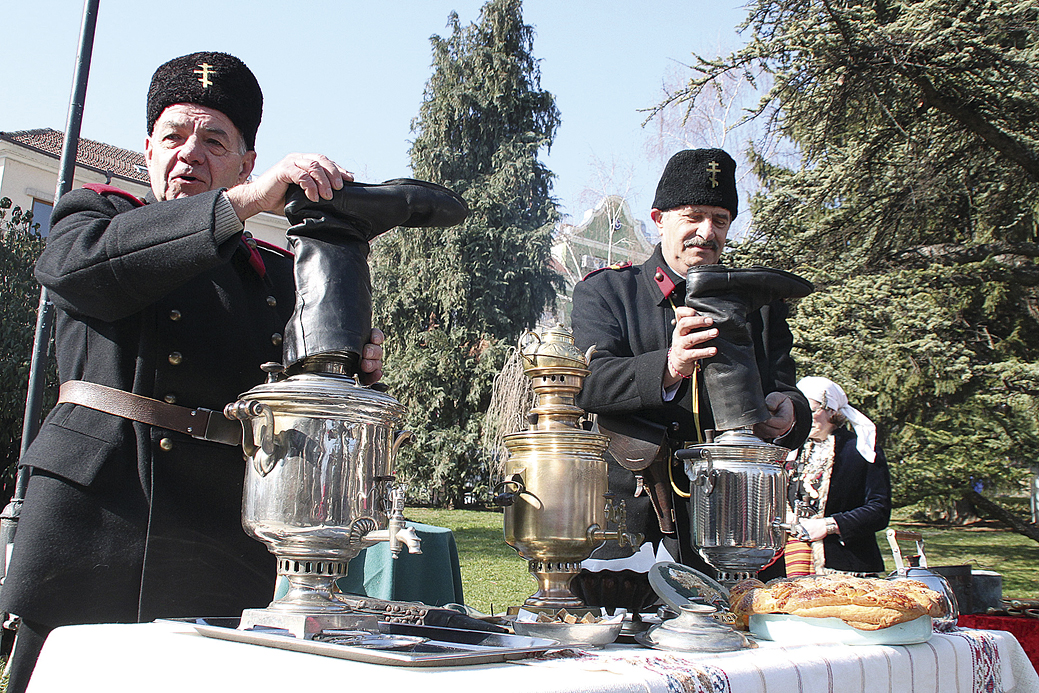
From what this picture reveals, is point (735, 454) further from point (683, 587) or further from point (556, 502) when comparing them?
point (556, 502)

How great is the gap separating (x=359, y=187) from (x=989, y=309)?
8868mm

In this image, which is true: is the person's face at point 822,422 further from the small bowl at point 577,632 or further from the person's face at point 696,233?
the small bowl at point 577,632

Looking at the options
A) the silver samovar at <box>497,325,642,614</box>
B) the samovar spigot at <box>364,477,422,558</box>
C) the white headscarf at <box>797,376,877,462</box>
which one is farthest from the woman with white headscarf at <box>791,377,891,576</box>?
the samovar spigot at <box>364,477,422,558</box>

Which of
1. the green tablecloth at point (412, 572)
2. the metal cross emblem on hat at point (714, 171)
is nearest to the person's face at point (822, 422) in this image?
the green tablecloth at point (412, 572)

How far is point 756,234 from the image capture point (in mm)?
8820

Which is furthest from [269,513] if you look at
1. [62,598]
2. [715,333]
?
[715,333]

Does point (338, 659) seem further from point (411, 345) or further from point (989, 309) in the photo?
point (411, 345)

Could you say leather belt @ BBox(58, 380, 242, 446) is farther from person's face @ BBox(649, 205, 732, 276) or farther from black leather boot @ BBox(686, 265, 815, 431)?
person's face @ BBox(649, 205, 732, 276)

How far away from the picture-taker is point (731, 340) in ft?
5.52

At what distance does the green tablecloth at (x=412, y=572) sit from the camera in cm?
456

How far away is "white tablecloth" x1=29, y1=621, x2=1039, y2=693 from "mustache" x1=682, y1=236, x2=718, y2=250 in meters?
1.13

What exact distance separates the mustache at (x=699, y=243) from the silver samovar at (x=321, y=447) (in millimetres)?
1115

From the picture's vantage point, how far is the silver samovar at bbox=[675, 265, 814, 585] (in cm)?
163

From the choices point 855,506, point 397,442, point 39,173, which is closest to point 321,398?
point 397,442
